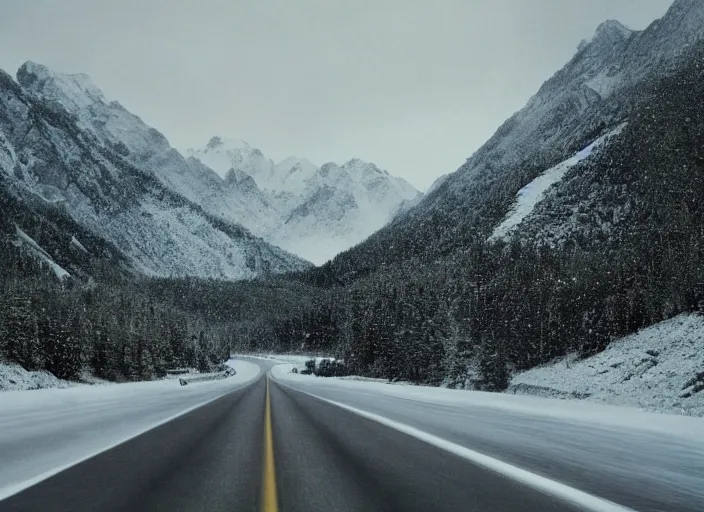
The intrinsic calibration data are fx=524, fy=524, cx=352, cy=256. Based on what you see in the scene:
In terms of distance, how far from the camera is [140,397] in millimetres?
16812

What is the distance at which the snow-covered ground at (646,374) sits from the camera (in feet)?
105

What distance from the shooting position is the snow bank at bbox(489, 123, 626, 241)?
163 meters

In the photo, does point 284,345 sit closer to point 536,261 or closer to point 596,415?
point 536,261

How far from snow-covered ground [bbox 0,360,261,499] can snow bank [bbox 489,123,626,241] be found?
14851 centimetres

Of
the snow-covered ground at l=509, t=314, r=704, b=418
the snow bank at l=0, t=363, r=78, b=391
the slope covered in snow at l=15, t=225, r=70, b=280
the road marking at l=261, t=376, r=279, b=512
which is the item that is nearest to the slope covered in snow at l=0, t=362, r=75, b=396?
the snow bank at l=0, t=363, r=78, b=391

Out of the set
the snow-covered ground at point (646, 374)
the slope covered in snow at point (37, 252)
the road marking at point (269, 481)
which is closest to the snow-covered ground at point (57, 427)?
the road marking at point (269, 481)

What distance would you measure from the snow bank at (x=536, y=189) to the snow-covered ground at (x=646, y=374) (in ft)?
352

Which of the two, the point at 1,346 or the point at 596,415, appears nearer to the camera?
the point at 596,415

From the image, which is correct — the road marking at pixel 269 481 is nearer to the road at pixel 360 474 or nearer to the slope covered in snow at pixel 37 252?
the road at pixel 360 474

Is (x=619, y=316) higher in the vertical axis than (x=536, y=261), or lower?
lower

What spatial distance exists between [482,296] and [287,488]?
74458 mm

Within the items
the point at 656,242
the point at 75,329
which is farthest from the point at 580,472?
the point at 656,242

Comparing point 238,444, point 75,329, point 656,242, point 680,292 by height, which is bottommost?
point 238,444

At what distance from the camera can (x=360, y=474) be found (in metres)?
6.31
